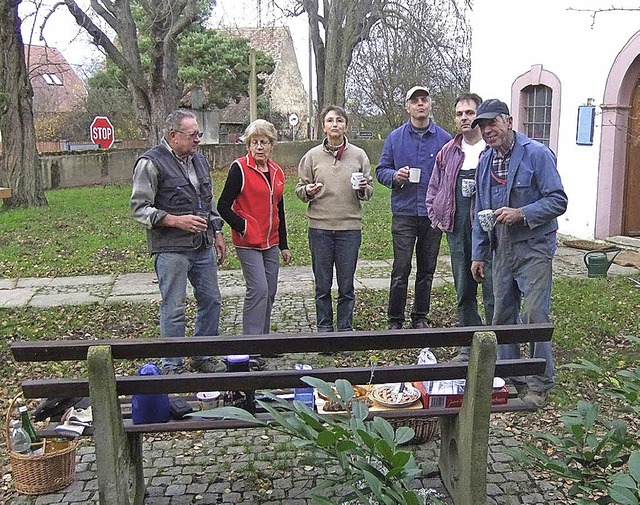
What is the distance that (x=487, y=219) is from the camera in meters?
4.55

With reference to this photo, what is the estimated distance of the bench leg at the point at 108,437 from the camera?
2.90m

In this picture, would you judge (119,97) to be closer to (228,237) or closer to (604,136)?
(228,237)

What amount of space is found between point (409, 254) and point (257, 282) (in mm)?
1352

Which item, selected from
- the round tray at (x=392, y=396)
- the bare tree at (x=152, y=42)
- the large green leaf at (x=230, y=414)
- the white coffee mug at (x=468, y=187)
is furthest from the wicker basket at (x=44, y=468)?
the bare tree at (x=152, y=42)

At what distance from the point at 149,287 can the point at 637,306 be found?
17.1 feet

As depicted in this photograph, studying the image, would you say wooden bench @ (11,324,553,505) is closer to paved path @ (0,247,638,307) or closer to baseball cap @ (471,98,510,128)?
baseball cap @ (471,98,510,128)

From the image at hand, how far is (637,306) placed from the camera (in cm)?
697

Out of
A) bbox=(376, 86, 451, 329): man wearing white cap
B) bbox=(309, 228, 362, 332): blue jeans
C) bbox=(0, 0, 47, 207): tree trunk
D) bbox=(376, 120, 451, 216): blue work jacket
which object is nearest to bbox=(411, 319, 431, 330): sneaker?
bbox=(376, 86, 451, 329): man wearing white cap

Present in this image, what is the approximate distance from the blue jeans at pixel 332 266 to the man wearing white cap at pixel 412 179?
0.41m

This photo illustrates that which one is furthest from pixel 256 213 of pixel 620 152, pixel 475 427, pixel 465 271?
pixel 620 152

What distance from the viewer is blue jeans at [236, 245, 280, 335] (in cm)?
537

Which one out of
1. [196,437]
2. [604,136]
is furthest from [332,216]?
[604,136]

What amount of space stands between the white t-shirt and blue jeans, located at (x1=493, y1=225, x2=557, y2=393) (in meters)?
0.78

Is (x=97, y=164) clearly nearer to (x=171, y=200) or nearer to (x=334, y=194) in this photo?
(x=334, y=194)
